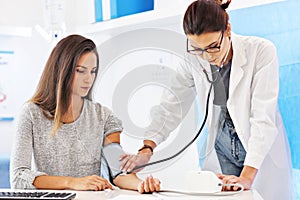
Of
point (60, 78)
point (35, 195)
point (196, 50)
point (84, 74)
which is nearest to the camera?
point (35, 195)

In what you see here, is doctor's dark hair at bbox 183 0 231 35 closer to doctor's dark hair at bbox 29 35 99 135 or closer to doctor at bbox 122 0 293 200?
doctor at bbox 122 0 293 200

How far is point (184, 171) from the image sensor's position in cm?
111

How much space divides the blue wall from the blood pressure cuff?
0.54 metres

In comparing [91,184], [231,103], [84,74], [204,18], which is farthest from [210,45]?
[91,184]

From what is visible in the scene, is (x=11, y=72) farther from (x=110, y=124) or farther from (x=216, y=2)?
(x=216, y=2)

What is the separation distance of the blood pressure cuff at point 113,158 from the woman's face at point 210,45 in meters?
0.31

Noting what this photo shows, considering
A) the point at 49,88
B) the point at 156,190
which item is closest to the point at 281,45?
the point at 156,190

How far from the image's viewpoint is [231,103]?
4.45 ft

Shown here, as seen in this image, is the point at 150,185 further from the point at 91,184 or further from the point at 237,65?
the point at 237,65

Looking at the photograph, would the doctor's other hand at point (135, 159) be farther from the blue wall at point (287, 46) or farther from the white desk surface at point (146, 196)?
the blue wall at point (287, 46)

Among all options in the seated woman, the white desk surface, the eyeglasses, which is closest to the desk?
the white desk surface

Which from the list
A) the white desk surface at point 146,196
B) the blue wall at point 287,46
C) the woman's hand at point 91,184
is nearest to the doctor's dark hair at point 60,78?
the woman's hand at point 91,184

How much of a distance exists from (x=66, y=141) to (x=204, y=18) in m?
0.54

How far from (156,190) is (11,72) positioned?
114cm
